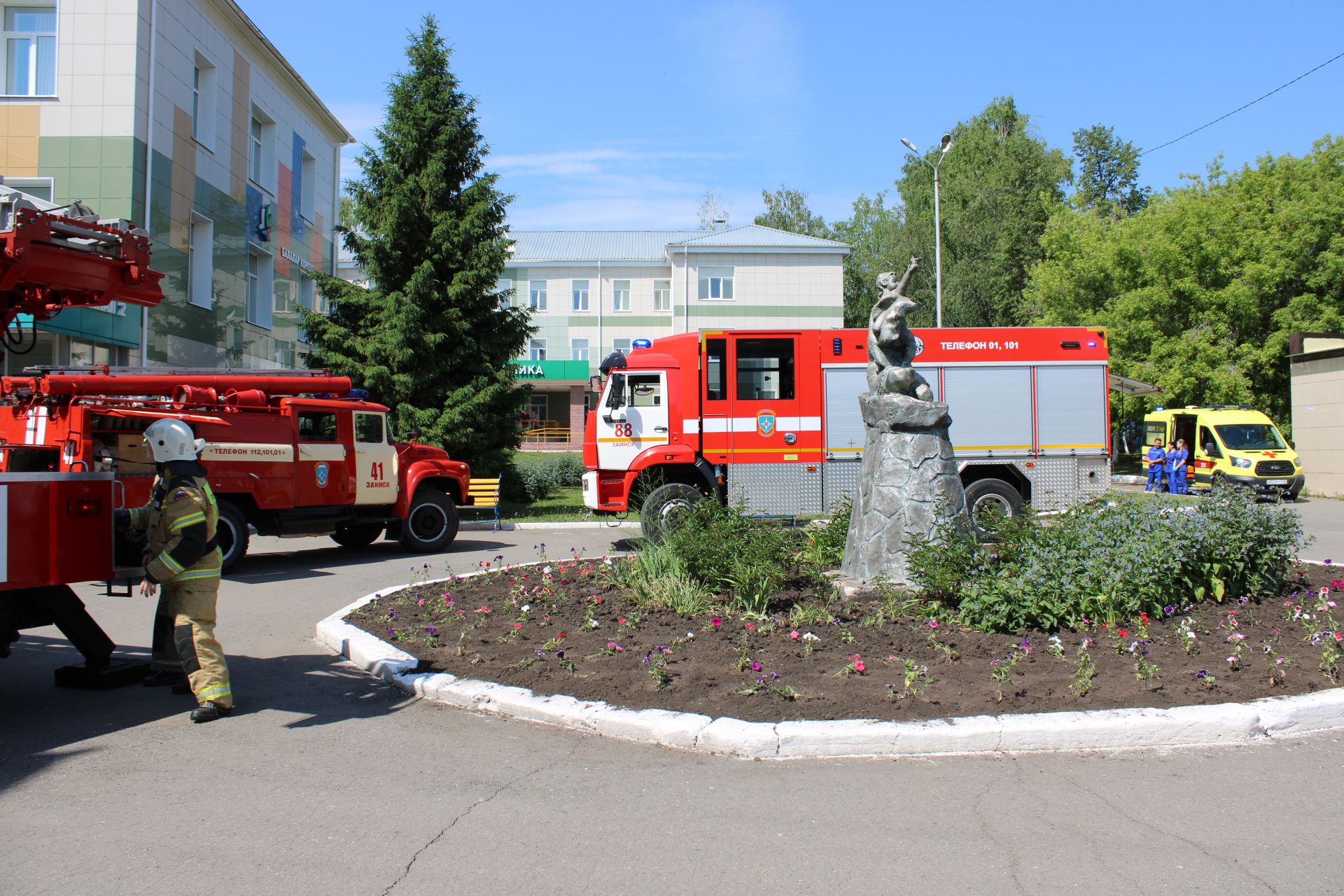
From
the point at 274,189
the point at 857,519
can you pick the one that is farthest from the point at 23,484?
the point at 274,189

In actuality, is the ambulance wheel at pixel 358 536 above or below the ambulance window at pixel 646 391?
below

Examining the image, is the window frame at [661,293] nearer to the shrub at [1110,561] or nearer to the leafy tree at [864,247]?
the leafy tree at [864,247]

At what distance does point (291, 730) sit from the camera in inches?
209

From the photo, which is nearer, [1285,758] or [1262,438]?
[1285,758]

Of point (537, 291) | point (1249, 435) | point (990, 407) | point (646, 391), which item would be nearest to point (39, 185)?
point (646, 391)

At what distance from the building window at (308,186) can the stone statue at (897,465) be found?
2536 cm

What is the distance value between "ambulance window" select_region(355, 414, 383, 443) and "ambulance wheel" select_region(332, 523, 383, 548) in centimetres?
132

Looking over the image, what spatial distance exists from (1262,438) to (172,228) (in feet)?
89.5

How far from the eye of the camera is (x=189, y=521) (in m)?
5.52

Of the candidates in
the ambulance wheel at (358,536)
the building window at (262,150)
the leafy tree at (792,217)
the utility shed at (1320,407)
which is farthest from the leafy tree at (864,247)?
the ambulance wheel at (358,536)

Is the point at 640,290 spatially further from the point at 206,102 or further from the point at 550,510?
the point at 550,510

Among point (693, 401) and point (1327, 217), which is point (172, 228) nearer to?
point (693, 401)

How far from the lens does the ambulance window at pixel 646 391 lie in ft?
45.2

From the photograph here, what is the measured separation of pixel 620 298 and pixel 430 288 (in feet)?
95.8
